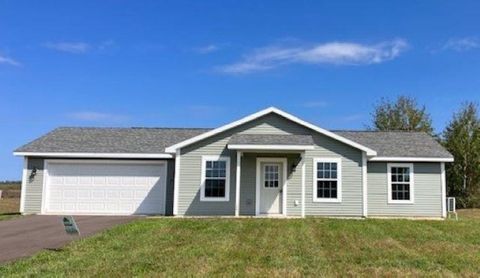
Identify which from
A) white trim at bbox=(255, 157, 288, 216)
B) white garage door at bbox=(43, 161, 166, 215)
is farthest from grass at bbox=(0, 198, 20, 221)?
white trim at bbox=(255, 157, 288, 216)

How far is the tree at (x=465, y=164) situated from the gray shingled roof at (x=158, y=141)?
30.6 ft

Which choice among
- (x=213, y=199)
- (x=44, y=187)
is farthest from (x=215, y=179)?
(x=44, y=187)

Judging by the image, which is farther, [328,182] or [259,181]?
[328,182]

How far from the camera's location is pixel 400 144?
2208 centimetres

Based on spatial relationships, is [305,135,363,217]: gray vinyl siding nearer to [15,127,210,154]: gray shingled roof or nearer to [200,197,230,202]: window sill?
[200,197,230,202]: window sill

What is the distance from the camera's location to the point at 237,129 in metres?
19.9

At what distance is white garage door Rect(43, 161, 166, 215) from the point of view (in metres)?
21.0

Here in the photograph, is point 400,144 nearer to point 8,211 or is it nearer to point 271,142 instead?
point 271,142

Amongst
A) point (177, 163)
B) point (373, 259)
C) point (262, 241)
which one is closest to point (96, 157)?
point (177, 163)

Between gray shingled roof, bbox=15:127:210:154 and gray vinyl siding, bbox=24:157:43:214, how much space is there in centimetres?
60

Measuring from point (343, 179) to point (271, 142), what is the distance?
332cm

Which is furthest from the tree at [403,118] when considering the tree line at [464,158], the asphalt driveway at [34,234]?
the asphalt driveway at [34,234]

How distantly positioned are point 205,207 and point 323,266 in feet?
34.9

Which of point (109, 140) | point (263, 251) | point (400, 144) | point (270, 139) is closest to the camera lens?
point (263, 251)
